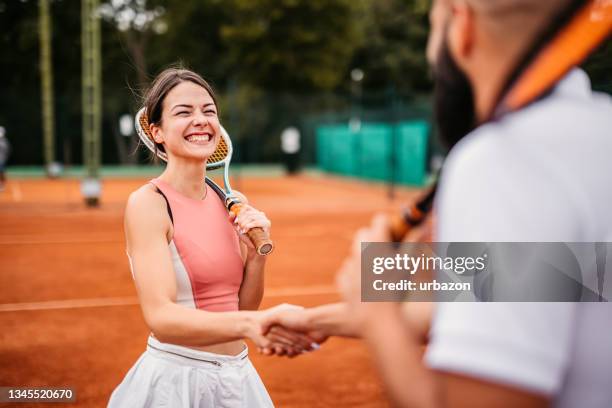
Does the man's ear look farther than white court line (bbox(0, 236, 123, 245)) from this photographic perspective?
No

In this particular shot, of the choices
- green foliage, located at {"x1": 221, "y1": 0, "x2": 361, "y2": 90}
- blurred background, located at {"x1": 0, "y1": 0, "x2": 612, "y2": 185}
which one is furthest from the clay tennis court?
green foliage, located at {"x1": 221, "y1": 0, "x2": 361, "y2": 90}

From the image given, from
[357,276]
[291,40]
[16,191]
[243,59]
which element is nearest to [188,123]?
[357,276]

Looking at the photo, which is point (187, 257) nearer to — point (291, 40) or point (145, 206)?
point (145, 206)

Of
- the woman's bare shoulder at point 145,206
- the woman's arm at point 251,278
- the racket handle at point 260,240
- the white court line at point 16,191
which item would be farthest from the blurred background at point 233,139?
the racket handle at point 260,240

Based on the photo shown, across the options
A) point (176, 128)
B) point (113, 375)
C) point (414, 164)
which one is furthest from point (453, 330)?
point (414, 164)

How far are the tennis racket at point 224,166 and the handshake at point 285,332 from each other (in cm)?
45

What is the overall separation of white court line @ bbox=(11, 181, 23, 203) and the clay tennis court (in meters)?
1.74

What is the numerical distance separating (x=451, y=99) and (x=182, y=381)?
166 cm

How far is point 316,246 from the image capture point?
1230cm

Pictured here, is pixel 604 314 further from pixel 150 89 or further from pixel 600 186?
pixel 150 89

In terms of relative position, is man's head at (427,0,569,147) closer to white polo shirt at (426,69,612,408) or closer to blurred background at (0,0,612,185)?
white polo shirt at (426,69,612,408)

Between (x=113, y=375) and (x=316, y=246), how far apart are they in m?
6.82

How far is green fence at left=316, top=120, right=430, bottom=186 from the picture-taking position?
21.6 metres

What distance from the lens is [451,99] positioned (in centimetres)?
124
